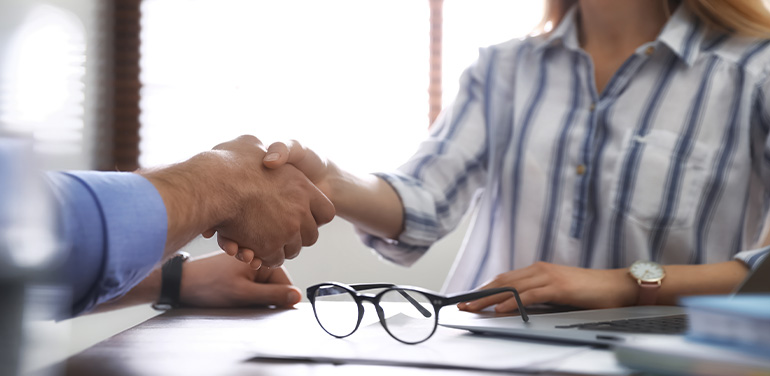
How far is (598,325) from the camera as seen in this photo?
0.54 metres

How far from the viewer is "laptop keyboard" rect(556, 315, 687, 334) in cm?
50

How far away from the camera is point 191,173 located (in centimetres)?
68

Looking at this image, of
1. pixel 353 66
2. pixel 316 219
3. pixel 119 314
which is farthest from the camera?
pixel 353 66

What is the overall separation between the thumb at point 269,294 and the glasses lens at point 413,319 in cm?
13

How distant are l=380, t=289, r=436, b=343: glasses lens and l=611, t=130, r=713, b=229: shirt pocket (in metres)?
0.54

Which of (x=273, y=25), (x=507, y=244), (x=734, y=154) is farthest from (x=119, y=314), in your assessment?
(x=734, y=154)

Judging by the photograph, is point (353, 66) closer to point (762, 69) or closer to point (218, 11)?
point (218, 11)

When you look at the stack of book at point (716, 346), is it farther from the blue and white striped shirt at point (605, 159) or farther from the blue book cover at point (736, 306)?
the blue and white striped shirt at point (605, 159)

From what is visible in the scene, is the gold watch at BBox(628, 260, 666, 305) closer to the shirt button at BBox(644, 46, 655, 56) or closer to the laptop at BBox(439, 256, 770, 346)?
the laptop at BBox(439, 256, 770, 346)

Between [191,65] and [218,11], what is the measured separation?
267 millimetres

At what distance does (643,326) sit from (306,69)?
2280mm

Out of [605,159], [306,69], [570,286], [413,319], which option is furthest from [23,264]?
[306,69]

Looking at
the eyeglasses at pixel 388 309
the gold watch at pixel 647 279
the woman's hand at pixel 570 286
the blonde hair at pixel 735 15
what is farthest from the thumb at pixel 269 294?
the blonde hair at pixel 735 15

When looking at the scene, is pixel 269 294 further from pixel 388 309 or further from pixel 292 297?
pixel 388 309
